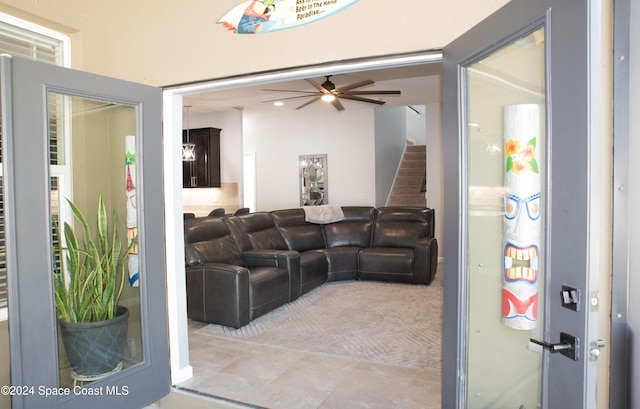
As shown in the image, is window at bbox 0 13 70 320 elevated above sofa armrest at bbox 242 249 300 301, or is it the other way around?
window at bbox 0 13 70 320

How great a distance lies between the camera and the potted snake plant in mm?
2254

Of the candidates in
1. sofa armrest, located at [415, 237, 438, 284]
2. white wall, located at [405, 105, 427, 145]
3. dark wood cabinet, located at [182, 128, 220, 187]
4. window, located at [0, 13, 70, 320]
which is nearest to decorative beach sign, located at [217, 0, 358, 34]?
window, located at [0, 13, 70, 320]

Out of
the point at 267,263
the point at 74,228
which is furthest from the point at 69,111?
the point at 267,263

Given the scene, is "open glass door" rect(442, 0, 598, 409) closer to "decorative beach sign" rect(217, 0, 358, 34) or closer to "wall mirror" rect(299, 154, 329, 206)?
"decorative beach sign" rect(217, 0, 358, 34)

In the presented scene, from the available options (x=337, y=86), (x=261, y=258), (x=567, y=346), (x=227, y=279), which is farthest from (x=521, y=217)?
(x=337, y=86)

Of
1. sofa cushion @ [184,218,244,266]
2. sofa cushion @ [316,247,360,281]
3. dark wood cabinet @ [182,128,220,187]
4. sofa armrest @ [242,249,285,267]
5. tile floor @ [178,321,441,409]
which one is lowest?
tile floor @ [178,321,441,409]

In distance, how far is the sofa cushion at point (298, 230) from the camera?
222 inches

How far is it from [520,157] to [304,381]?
6.65ft

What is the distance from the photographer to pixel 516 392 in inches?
63.5

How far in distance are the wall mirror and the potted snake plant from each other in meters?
5.81

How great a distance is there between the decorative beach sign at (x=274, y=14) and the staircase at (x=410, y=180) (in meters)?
6.34

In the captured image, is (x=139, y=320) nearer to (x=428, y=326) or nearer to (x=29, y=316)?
(x=29, y=316)

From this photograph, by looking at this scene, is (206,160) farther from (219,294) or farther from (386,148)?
(219,294)

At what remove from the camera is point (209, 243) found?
4.30m
